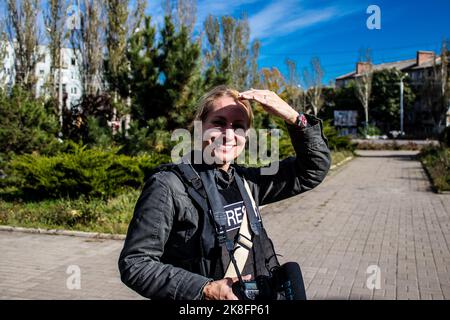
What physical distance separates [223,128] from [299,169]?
44 centimetres

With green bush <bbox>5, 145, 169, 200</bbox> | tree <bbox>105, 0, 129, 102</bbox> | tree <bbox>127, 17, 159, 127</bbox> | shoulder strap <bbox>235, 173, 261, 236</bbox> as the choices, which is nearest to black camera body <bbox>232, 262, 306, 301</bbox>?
shoulder strap <bbox>235, 173, 261, 236</bbox>

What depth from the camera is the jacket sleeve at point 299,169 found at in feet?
5.89

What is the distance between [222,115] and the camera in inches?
66.7

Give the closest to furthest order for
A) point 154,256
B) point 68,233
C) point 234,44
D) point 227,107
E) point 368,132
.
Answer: point 154,256 → point 227,107 → point 68,233 → point 234,44 → point 368,132

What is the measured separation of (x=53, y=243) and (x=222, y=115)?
226 inches

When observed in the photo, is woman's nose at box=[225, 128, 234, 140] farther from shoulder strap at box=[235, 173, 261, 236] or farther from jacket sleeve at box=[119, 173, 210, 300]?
jacket sleeve at box=[119, 173, 210, 300]

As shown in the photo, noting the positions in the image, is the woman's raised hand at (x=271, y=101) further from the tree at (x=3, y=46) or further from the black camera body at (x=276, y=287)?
the tree at (x=3, y=46)

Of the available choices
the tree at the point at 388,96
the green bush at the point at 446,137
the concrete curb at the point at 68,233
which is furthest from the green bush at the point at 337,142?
the tree at the point at 388,96

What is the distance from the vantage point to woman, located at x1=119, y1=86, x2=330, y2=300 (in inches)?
55.1

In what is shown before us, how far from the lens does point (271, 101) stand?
5.38 feet

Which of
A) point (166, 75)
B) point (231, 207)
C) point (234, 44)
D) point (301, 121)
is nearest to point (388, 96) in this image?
point (234, 44)

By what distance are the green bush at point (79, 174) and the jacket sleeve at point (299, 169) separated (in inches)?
293

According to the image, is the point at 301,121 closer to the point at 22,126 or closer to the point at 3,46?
the point at 22,126
